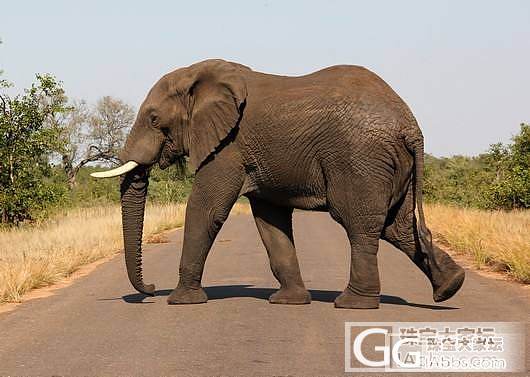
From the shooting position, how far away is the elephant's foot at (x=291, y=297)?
1102 cm

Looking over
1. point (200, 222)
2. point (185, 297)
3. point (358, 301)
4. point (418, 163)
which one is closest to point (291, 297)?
point (358, 301)

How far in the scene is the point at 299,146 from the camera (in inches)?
412

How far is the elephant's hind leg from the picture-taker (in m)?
11.1

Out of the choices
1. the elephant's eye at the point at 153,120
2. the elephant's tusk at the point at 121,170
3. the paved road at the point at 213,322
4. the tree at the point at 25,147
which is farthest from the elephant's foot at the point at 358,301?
the tree at the point at 25,147

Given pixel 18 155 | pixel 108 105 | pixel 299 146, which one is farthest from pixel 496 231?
pixel 108 105

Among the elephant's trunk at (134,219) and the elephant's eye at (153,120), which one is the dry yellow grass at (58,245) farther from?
the elephant's eye at (153,120)

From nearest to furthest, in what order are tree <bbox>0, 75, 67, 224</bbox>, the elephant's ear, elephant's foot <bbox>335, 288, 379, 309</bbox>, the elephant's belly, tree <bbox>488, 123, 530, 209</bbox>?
elephant's foot <bbox>335, 288, 379, 309</bbox>
the elephant's belly
the elephant's ear
tree <bbox>0, 75, 67, 224</bbox>
tree <bbox>488, 123, 530, 209</bbox>

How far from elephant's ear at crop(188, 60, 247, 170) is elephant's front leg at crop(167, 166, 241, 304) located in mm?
293

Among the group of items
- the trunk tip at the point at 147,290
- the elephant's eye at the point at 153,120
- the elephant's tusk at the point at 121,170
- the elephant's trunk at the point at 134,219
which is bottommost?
the trunk tip at the point at 147,290

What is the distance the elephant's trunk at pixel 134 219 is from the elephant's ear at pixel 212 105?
800 millimetres

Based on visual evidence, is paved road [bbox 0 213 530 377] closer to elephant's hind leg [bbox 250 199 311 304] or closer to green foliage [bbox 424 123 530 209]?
elephant's hind leg [bbox 250 199 311 304]

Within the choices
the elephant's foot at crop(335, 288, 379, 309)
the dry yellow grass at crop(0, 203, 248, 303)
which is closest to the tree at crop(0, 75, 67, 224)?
the dry yellow grass at crop(0, 203, 248, 303)

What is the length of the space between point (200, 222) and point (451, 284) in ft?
9.28

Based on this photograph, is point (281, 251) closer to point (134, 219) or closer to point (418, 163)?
point (134, 219)
